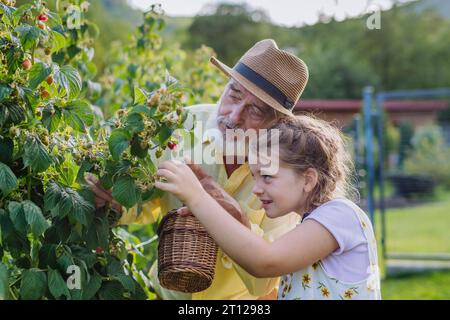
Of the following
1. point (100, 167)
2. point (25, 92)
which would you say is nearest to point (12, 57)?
point (25, 92)

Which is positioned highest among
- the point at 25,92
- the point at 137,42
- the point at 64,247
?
the point at 137,42

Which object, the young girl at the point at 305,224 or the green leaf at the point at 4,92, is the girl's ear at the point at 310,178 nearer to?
the young girl at the point at 305,224

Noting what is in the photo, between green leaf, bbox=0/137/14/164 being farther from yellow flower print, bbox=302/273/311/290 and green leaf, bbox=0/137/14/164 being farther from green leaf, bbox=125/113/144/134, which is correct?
yellow flower print, bbox=302/273/311/290

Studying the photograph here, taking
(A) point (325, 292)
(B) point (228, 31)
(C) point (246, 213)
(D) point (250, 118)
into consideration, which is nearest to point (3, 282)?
(A) point (325, 292)

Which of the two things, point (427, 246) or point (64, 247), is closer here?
point (64, 247)

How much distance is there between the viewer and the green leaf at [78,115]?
2479mm

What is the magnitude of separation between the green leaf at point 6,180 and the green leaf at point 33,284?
290mm

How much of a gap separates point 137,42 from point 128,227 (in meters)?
1.21

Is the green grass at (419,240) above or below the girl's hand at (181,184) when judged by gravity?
above

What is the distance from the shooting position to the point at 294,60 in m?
3.03

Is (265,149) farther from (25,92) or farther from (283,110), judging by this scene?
(25,92)

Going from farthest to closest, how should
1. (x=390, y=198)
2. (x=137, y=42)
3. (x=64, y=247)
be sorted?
1. (x=390, y=198)
2. (x=137, y=42)
3. (x=64, y=247)

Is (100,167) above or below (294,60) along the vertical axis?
below

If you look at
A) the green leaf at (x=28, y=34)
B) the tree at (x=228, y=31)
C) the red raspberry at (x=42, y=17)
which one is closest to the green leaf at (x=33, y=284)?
the green leaf at (x=28, y=34)
